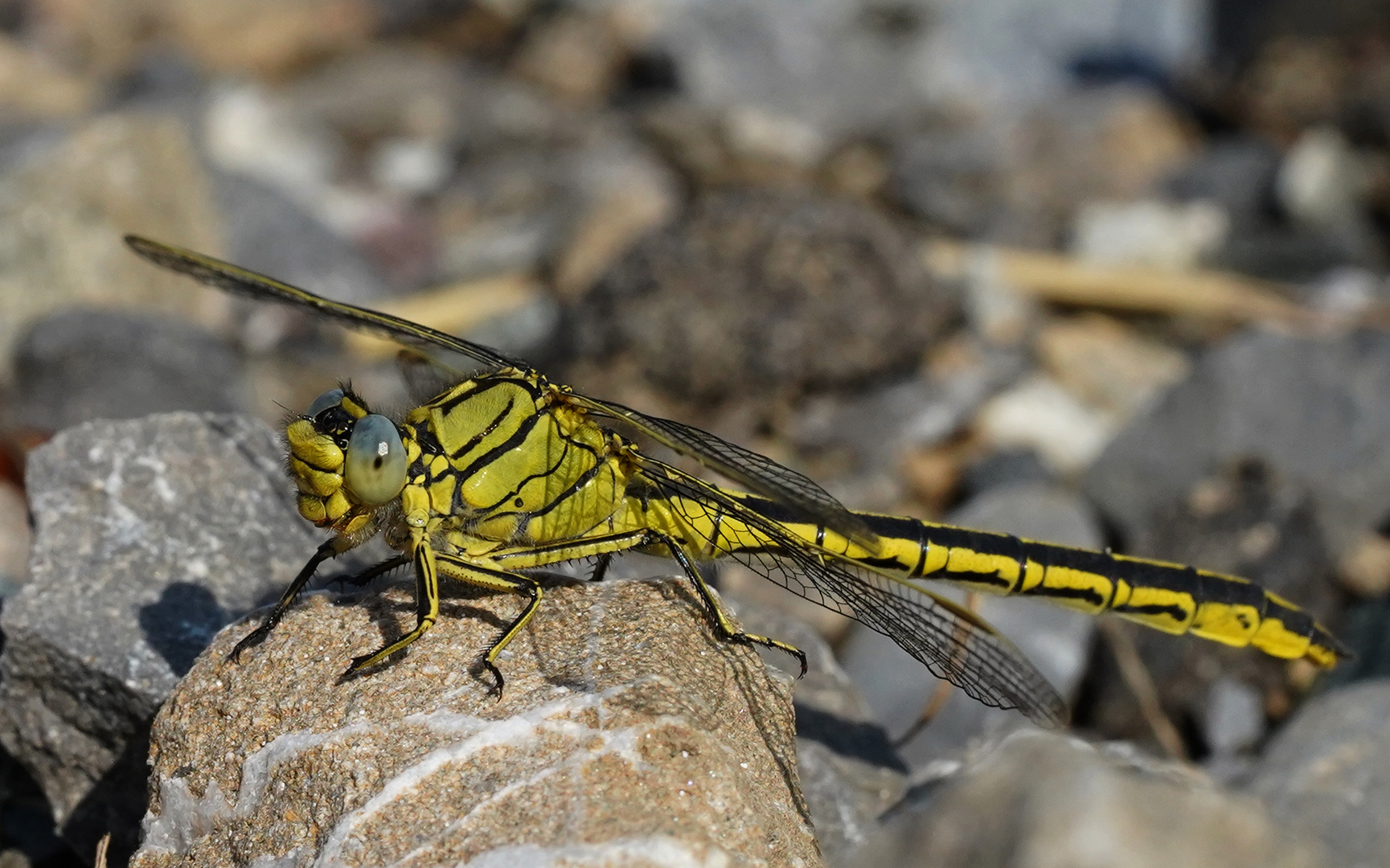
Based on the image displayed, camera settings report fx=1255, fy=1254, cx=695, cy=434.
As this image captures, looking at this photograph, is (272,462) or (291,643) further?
(272,462)

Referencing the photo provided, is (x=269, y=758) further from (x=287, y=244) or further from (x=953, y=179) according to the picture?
(x=953, y=179)

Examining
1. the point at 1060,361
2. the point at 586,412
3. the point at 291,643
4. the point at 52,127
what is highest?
the point at 52,127

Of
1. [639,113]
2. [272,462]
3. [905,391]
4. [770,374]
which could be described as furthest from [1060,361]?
[272,462]

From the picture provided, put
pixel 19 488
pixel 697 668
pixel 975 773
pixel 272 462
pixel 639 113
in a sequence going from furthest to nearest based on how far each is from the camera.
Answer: pixel 639 113 < pixel 19 488 < pixel 272 462 < pixel 697 668 < pixel 975 773

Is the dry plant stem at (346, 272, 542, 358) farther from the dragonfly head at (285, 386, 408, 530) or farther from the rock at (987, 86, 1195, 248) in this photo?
the dragonfly head at (285, 386, 408, 530)

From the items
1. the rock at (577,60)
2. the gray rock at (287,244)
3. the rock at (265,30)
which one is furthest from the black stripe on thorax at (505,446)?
the rock at (265,30)

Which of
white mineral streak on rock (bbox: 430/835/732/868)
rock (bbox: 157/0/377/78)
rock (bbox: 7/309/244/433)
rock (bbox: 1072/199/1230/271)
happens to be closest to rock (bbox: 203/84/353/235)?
rock (bbox: 157/0/377/78)

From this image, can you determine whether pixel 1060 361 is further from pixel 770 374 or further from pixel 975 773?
pixel 975 773
